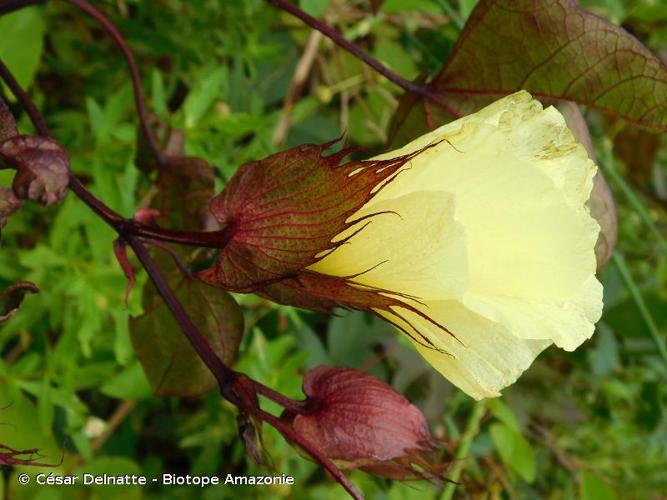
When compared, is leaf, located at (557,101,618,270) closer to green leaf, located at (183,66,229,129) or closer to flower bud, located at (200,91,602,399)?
flower bud, located at (200,91,602,399)

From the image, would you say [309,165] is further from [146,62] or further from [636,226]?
[636,226]

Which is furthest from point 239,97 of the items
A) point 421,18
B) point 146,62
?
point 421,18

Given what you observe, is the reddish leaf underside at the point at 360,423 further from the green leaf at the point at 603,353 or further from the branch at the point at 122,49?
the green leaf at the point at 603,353

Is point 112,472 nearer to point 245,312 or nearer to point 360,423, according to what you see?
point 245,312

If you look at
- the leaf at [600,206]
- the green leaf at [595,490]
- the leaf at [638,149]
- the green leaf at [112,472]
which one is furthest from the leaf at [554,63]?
the leaf at [638,149]

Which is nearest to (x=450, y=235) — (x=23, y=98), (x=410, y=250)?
(x=410, y=250)

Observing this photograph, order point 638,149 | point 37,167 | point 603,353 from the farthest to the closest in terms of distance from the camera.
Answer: point 638,149
point 603,353
point 37,167
